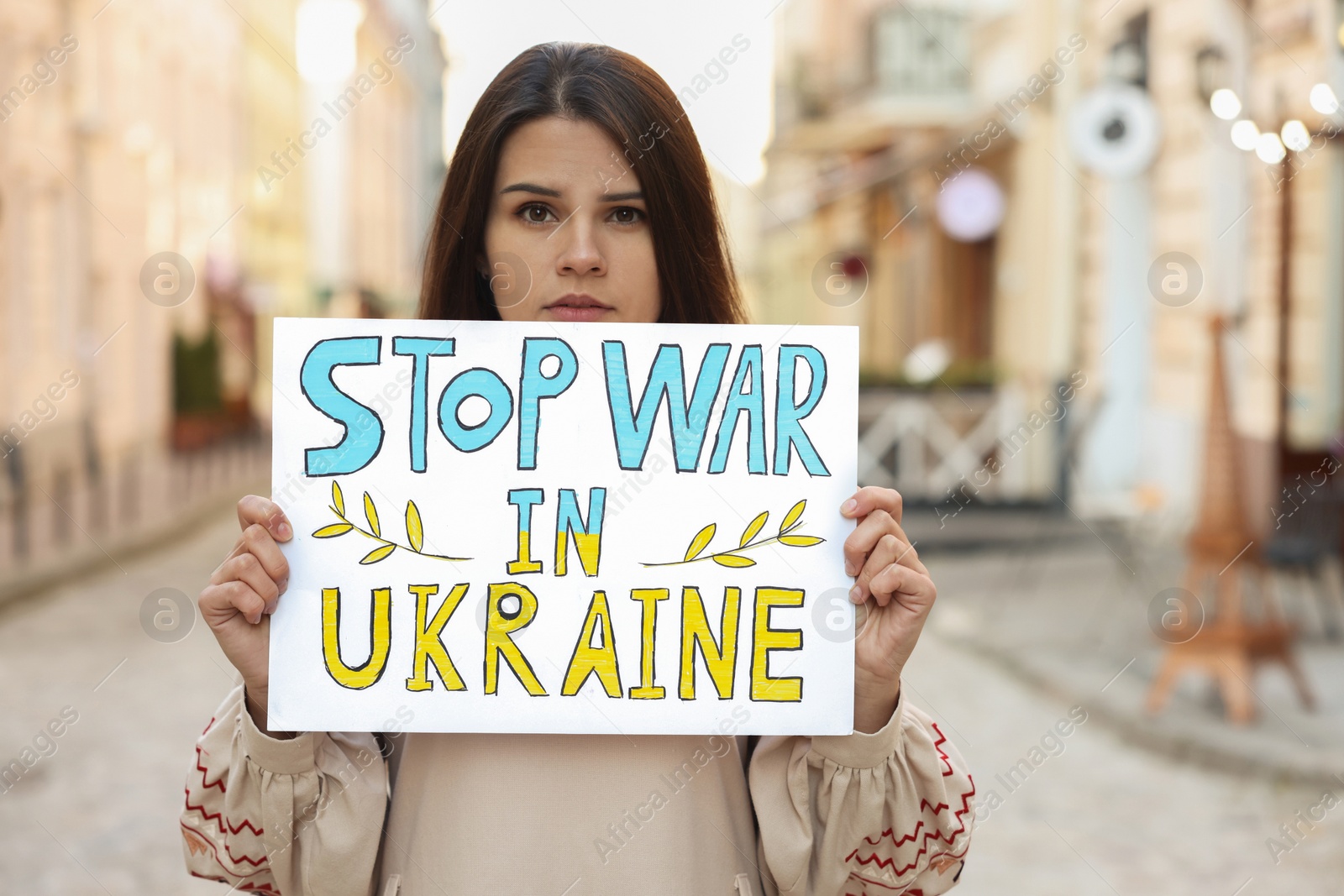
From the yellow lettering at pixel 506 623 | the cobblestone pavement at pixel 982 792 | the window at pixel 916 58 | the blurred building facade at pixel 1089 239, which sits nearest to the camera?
the yellow lettering at pixel 506 623

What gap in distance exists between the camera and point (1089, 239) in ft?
48.1

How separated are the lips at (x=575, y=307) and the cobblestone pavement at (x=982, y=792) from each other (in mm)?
3438

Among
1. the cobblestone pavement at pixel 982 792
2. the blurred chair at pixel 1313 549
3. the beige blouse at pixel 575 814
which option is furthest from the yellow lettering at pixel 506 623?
the blurred chair at pixel 1313 549

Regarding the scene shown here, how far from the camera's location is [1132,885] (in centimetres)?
450

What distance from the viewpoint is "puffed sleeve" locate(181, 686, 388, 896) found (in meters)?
1.57

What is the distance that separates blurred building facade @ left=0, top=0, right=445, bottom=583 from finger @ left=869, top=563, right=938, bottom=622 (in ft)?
17.9

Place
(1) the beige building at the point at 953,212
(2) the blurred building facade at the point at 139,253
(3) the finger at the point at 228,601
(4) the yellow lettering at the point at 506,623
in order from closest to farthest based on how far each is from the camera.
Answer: (3) the finger at the point at 228,601 → (4) the yellow lettering at the point at 506,623 → (1) the beige building at the point at 953,212 → (2) the blurred building facade at the point at 139,253

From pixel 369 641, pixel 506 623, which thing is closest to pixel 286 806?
pixel 369 641

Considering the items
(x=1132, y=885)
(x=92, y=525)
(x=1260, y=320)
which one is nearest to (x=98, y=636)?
(x=92, y=525)

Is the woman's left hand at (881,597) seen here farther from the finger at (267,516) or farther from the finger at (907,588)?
the finger at (267,516)

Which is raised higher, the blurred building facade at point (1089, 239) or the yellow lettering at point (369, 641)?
the blurred building facade at point (1089, 239)

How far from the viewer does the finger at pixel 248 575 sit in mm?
1557

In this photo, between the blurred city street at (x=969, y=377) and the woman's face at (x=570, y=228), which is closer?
the woman's face at (x=570, y=228)

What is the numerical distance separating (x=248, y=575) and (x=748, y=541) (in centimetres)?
62
